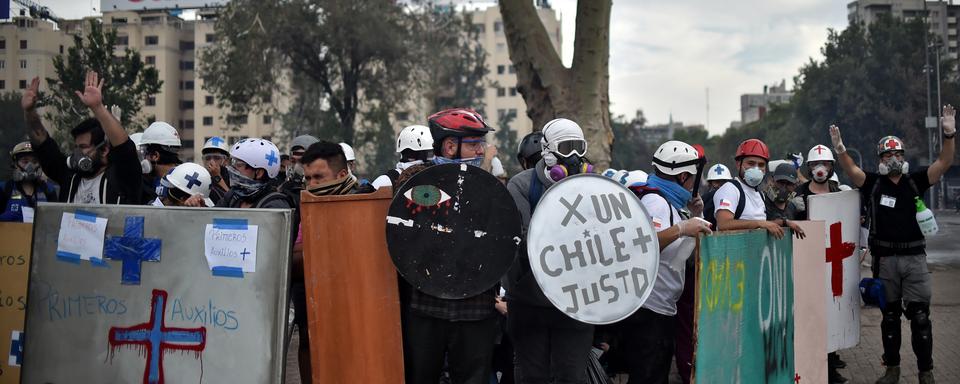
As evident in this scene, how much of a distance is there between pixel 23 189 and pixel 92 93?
266cm

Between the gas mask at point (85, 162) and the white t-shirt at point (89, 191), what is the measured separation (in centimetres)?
5

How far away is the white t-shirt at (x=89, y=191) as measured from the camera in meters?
5.87

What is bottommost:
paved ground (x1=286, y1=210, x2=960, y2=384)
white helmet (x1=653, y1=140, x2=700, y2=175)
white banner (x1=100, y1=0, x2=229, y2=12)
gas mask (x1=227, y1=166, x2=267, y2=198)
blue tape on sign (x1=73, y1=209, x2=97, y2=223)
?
paved ground (x1=286, y1=210, x2=960, y2=384)

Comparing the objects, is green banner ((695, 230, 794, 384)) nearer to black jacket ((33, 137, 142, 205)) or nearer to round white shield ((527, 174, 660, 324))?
round white shield ((527, 174, 660, 324))

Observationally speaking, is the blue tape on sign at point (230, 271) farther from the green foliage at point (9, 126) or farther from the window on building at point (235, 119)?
the window on building at point (235, 119)

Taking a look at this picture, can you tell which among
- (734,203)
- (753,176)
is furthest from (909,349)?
(734,203)

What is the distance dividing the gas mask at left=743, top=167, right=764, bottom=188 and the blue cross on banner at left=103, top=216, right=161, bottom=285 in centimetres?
411

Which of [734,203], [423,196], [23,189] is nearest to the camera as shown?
[423,196]

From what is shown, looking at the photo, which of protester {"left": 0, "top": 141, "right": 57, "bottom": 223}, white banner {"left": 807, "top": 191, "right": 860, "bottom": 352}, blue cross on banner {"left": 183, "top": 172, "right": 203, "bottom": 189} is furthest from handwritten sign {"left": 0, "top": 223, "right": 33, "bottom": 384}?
white banner {"left": 807, "top": 191, "right": 860, "bottom": 352}

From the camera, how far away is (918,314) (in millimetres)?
7449

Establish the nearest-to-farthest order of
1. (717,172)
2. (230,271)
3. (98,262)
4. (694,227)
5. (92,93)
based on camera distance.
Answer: (230,271), (98,262), (694,227), (92,93), (717,172)

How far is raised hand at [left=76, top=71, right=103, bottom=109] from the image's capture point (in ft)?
17.4

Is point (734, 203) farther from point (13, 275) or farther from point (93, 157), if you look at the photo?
point (13, 275)

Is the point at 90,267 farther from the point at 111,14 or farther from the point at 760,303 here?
the point at 111,14
